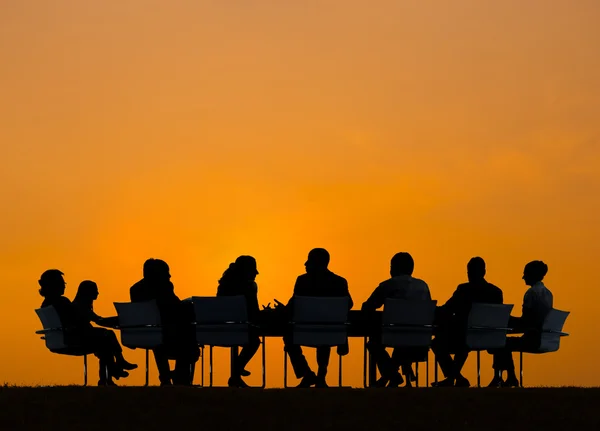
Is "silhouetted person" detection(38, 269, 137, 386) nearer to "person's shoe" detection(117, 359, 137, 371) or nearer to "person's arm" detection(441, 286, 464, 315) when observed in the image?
"person's shoe" detection(117, 359, 137, 371)

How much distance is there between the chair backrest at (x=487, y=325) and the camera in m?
16.1

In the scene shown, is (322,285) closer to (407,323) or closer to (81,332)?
(407,323)

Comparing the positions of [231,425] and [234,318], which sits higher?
[234,318]

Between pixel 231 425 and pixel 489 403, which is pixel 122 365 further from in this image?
pixel 489 403

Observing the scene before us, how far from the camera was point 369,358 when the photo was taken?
1638 centimetres

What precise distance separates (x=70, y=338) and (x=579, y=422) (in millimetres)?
6135

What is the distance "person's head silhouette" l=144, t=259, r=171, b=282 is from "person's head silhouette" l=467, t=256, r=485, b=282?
3613 mm

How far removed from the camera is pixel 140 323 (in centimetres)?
1591

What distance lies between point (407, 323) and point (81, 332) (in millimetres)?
3902

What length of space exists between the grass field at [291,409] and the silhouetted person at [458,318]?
1.45m

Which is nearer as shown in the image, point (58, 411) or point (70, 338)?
point (58, 411)

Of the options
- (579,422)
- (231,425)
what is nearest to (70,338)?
(231,425)

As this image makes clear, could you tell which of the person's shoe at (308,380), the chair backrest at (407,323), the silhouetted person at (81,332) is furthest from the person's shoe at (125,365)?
the chair backrest at (407,323)

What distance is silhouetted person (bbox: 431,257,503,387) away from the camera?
16188mm
